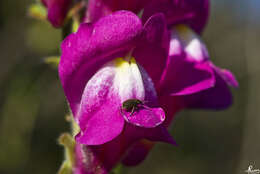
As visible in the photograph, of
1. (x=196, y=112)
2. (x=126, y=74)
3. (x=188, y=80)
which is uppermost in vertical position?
(x=126, y=74)

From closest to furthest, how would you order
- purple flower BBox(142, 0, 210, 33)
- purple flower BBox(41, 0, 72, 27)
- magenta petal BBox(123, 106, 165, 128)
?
1. magenta petal BBox(123, 106, 165, 128)
2. purple flower BBox(142, 0, 210, 33)
3. purple flower BBox(41, 0, 72, 27)

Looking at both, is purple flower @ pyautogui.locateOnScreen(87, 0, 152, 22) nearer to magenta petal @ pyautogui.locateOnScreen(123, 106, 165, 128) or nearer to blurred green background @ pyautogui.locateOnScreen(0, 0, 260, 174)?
magenta petal @ pyautogui.locateOnScreen(123, 106, 165, 128)

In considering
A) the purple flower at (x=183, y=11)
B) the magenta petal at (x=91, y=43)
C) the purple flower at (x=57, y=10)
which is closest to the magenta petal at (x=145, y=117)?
the magenta petal at (x=91, y=43)

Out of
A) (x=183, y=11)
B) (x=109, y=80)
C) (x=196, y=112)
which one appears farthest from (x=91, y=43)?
(x=196, y=112)

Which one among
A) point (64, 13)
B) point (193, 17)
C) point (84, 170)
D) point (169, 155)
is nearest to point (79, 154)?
point (84, 170)

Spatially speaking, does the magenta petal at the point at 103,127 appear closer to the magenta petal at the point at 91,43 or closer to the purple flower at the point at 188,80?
the magenta petal at the point at 91,43

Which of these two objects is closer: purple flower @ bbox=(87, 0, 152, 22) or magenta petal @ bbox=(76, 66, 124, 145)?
magenta petal @ bbox=(76, 66, 124, 145)

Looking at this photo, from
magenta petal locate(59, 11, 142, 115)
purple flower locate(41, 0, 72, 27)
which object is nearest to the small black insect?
magenta petal locate(59, 11, 142, 115)

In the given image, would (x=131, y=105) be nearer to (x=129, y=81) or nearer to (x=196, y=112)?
(x=129, y=81)
